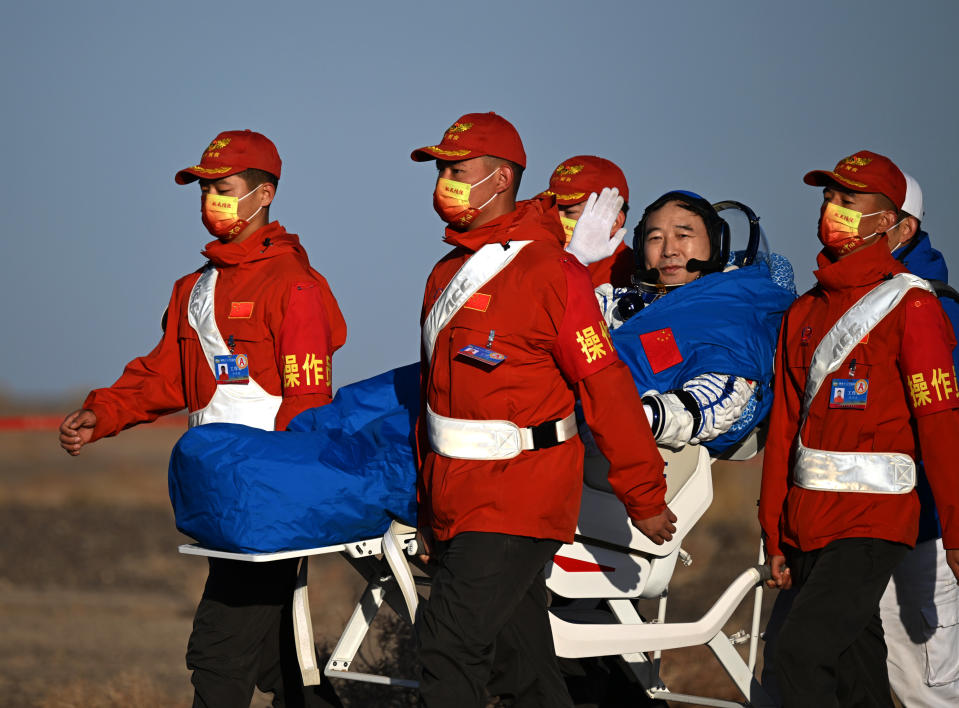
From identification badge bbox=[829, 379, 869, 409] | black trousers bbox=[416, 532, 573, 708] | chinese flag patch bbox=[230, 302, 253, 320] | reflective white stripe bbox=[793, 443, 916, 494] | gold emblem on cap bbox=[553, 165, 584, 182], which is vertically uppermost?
gold emblem on cap bbox=[553, 165, 584, 182]

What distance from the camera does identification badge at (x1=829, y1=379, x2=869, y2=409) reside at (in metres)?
4.73

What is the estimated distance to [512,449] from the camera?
4.32 metres

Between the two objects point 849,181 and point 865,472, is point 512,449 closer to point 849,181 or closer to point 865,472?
point 865,472

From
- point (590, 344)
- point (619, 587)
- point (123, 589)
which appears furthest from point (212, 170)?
point (123, 589)

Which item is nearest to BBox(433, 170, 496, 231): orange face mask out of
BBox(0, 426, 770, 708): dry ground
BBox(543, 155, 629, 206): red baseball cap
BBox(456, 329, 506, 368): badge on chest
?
BBox(456, 329, 506, 368): badge on chest

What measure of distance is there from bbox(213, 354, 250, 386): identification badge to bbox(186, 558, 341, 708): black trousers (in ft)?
2.11

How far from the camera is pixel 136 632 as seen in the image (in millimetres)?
9945

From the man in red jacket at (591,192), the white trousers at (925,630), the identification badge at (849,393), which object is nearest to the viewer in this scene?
the identification badge at (849,393)

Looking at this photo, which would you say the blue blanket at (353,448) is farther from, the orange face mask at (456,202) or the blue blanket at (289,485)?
the orange face mask at (456,202)

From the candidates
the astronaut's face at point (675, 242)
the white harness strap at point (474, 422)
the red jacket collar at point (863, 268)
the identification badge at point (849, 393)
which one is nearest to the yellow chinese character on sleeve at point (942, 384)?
the identification badge at point (849, 393)

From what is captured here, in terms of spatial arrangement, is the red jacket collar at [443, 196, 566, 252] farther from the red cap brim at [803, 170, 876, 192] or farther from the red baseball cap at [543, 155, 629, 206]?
the red baseball cap at [543, 155, 629, 206]

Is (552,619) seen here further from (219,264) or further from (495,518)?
(219,264)

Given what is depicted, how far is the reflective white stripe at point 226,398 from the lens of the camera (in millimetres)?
5363

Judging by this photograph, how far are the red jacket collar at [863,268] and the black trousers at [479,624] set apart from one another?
1.31 metres
